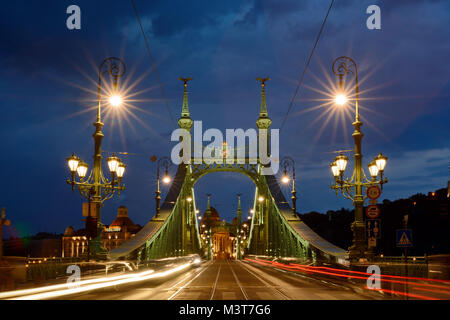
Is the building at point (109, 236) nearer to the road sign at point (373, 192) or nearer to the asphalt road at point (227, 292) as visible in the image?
the asphalt road at point (227, 292)

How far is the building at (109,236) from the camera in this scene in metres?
139

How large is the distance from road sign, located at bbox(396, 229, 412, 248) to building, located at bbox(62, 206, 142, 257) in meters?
130

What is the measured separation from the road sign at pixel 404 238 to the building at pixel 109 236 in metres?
130

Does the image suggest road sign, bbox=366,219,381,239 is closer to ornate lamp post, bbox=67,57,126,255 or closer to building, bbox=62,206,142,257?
ornate lamp post, bbox=67,57,126,255

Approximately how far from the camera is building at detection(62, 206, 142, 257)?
457ft

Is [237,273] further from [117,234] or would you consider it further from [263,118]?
[117,234]

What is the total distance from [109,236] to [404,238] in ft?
471

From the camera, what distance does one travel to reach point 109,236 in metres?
150

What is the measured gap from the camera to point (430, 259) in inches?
888

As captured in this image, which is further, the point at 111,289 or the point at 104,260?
the point at 104,260
